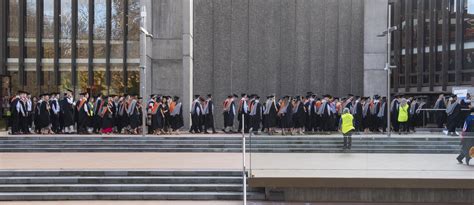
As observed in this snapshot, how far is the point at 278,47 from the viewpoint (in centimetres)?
2856

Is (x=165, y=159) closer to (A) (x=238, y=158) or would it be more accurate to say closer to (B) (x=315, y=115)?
(A) (x=238, y=158)

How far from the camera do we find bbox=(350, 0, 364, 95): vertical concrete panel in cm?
2848

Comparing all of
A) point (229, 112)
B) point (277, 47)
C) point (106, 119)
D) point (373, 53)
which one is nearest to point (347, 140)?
point (229, 112)

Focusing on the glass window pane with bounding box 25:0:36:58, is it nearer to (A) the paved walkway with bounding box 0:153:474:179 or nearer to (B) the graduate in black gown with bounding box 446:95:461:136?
(A) the paved walkway with bounding box 0:153:474:179

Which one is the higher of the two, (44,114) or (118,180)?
(44,114)

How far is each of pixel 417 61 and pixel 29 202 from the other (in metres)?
44.6

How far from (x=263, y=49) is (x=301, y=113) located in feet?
18.6

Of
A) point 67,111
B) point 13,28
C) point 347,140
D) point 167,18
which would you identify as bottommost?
point 347,140

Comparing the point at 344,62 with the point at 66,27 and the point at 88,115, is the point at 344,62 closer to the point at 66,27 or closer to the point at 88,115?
the point at 88,115

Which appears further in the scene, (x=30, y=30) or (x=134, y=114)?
(x=30, y=30)

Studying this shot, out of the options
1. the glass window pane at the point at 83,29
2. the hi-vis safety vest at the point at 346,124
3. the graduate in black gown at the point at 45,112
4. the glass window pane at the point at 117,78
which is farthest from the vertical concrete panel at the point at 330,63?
the glass window pane at the point at 83,29

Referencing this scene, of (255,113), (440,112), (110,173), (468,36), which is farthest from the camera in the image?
(468,36)

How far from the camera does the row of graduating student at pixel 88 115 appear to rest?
23266 mm

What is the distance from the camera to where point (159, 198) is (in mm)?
13047
